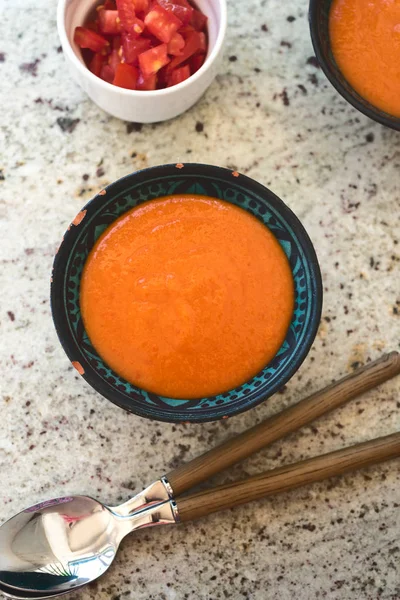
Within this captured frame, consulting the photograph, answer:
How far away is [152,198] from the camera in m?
1.70

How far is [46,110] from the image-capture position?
6.37 feet

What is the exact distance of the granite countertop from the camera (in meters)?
1.80

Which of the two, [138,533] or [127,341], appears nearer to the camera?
[127,341]

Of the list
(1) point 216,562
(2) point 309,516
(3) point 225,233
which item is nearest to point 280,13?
(3) point 225,233

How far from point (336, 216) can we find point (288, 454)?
25.0 inches

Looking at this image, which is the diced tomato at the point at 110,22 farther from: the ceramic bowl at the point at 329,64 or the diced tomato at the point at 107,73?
the ceramic bowl at the point at 329,64

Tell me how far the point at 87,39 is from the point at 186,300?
2.34 ft

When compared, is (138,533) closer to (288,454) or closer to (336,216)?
(288,454)

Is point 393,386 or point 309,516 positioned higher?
point 393,386

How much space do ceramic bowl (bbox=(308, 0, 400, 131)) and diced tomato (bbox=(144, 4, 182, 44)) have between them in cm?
34

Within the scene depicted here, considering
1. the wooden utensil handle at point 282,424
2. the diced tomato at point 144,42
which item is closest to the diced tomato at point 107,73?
the diced tomato at point 144,42

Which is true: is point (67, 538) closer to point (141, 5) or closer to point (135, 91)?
point (135, 91)

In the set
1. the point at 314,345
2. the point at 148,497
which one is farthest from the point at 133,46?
the point at 148,497

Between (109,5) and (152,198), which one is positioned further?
(109,5)
